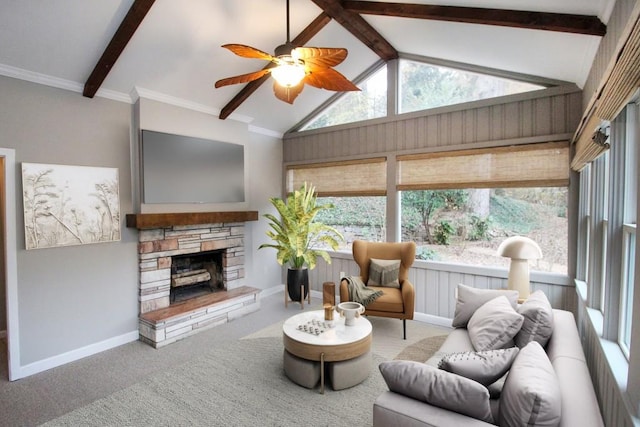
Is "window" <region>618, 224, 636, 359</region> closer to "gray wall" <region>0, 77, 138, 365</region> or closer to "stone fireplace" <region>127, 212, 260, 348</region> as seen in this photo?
"stone fireplace" <region>127, 212, 260, 348</region>

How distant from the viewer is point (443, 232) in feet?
14.0

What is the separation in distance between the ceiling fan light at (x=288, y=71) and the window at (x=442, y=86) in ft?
7.97

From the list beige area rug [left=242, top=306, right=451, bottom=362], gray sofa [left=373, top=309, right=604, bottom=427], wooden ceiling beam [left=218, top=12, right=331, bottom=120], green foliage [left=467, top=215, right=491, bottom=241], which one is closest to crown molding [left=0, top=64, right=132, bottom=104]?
wooden ceiling beam [left=218, top=12, right=331, bottom=120]

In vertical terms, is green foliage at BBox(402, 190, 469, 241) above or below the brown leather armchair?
above

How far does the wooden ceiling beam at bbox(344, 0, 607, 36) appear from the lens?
2.20m

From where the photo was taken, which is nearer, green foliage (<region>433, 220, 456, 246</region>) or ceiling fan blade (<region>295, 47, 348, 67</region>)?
ceiling fan blade (<region>295, 47, 348, 67</region>)

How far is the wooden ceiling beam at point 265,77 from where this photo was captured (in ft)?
11.6

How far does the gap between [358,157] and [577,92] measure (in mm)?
2611

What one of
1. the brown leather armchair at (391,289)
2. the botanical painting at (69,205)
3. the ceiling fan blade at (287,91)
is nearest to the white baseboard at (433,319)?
the brown leather armchair at (391,289)

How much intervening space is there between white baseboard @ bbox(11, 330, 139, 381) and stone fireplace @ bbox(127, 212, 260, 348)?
0.58 feet

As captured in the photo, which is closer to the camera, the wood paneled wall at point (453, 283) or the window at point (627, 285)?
the window at point (627, 285)

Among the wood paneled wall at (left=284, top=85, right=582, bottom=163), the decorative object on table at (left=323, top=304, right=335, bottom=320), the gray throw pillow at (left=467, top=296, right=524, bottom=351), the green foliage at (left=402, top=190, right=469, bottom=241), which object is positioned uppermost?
the wood paneled wall at (left=284, top=85, right=582, bottom=163)

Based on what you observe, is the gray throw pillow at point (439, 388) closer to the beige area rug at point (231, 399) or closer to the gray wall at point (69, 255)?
the beige area rug at point (231, 399)

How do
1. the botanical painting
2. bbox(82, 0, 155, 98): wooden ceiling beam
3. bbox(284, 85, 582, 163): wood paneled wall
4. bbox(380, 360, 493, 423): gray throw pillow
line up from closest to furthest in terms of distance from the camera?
1. bbox(380, 360, 493, 423): gray throw pillow
2. bbox(82, 0, 155, 98): wooden ceiling beam
3. the botanical painting
4. bbox(284, 85, 582, 163): wood paneled wall
